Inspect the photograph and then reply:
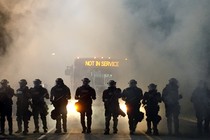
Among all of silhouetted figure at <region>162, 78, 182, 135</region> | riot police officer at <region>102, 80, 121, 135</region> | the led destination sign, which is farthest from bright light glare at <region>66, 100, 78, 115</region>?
silhouetted figure at <region>162, 78, 182, 135</region>

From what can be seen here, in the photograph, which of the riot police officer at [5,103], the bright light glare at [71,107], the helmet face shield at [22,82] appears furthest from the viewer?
the bright light glare at [71,107]

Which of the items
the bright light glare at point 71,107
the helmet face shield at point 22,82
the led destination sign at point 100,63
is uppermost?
the led destination sign at point 100,63

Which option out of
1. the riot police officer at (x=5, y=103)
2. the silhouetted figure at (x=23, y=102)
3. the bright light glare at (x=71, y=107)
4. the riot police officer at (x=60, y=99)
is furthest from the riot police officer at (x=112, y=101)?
the bright light glare at (x=71, y=107)

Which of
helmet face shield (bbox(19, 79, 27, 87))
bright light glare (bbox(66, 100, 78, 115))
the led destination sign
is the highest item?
the led destination sign

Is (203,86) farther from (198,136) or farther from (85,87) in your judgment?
(85,87)

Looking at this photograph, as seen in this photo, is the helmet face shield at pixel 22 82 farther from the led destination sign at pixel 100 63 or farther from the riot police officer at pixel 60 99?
the led destination sign at pixel 100 63

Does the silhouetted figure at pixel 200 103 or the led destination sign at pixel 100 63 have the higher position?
the led destination sign at pixel 100 63

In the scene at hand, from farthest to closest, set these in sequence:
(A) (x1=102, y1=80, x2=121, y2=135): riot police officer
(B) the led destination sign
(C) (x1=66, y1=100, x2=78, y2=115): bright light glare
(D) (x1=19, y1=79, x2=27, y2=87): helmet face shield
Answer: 1. (B) the led destination sign
2. (C) (x1=66, y1=100, x2=78, y2=115): bright light glare
3. (A) (x1=102, y1=80, x2=121, y2=135): riot police officer
4. (D) (x1=19, y1=79, x2=27, y2=87): helmet face shield

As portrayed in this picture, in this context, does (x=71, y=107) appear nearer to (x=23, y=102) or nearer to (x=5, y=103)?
(x=23, y=102)

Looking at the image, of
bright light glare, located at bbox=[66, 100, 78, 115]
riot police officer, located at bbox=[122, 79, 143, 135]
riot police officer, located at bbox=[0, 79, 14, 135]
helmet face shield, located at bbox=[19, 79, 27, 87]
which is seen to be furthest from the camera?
bright light glare, located at bbox=[66, 100, 78, 115]

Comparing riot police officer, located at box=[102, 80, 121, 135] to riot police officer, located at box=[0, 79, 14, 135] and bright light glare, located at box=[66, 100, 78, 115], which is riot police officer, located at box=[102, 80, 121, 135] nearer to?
riot police officer, located at box=[0, 79, 14, 135]

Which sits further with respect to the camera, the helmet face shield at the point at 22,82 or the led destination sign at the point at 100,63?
the led destination sign at the point at 100,63

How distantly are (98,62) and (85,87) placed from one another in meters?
12.4

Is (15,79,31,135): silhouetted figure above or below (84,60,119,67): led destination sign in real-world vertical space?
below
